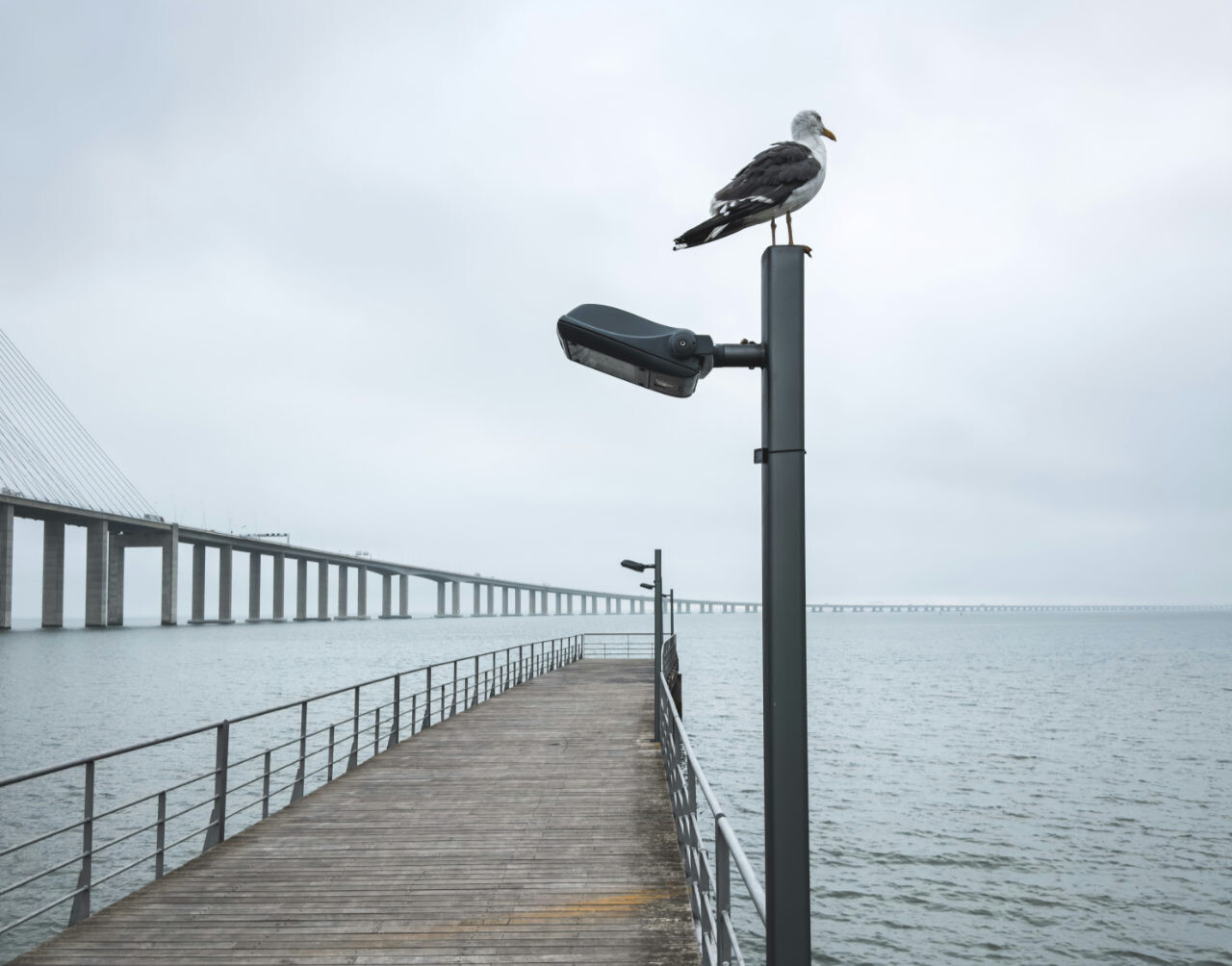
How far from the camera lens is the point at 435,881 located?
8.19m

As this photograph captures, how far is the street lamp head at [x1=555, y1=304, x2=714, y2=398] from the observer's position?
9.99ft

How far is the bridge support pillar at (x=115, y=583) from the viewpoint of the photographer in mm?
104188

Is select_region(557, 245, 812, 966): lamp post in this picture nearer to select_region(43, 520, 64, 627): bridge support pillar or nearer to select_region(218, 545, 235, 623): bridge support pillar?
select_region(43, 520, 64, 627): bridge support pillar

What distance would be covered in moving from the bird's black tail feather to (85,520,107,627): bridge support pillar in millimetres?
102123

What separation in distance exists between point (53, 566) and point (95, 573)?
25.9 ft

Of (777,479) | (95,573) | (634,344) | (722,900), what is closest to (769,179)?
(634,344)

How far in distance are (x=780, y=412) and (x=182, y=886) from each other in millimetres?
7417

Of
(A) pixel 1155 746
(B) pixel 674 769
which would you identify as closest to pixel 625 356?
(B) pixel 674 769

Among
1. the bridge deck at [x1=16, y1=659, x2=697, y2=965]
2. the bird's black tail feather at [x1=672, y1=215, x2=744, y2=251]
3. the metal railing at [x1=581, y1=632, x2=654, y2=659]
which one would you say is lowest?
the metal railing at [x1=581, y1=632, x2=654, y2=659]

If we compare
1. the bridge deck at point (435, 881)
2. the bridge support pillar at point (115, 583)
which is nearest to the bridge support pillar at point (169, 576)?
the bridge support pillar at point (115, 583)

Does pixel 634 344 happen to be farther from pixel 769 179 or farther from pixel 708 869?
pixel 708 869

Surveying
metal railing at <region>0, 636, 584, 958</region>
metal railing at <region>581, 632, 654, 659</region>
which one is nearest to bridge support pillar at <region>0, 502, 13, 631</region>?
metal railing at <region>581, 632, 654, 659</region>

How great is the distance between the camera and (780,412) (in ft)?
10.1

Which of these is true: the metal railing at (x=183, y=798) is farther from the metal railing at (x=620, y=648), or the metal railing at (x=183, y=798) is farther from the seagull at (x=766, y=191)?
the metal railing at (x=620, y=648)
